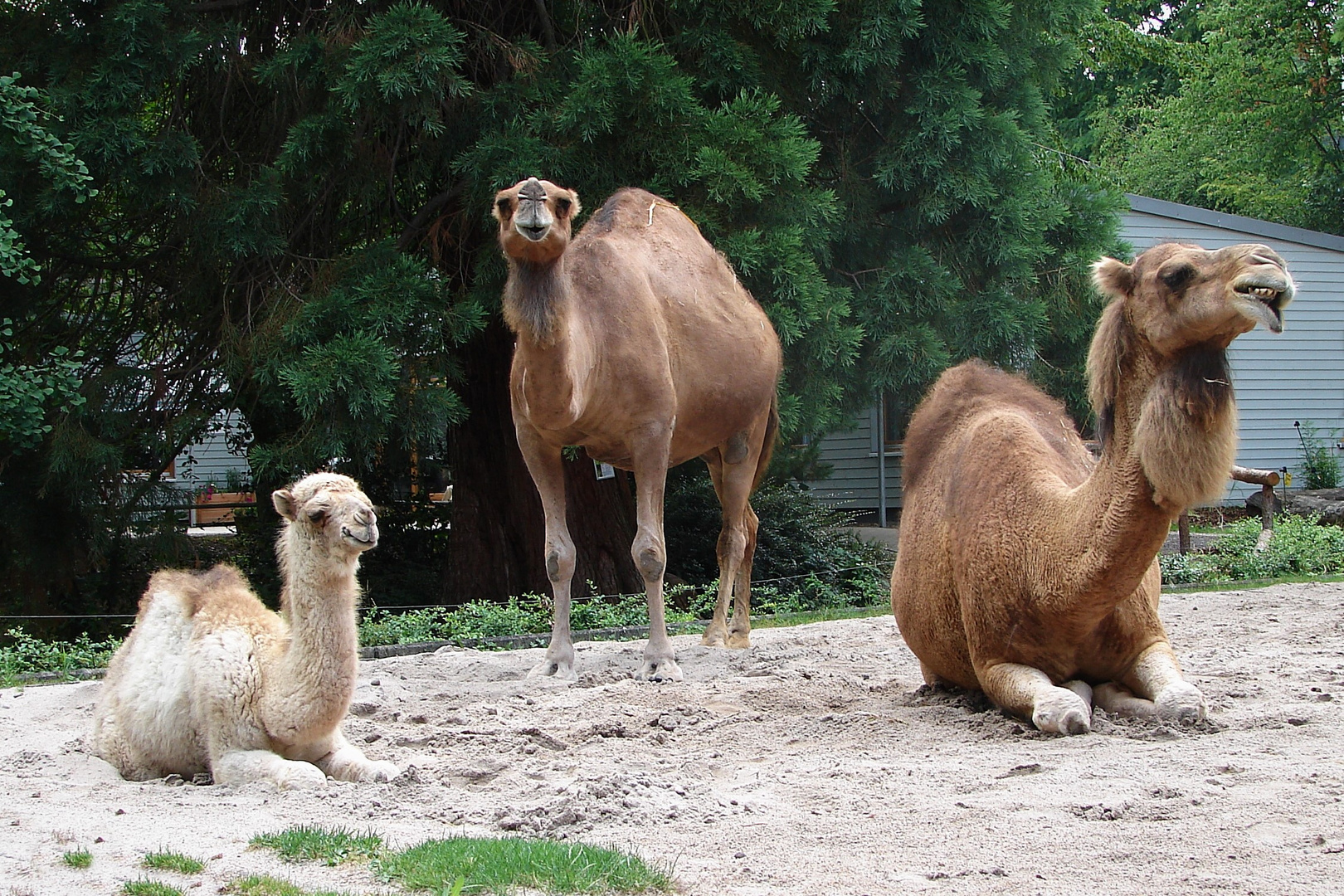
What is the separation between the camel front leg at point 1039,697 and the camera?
17.0 ft

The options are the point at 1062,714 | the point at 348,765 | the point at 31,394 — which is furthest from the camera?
the point at 31,394

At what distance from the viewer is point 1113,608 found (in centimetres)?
529

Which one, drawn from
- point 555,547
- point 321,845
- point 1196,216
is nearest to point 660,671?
point 555,547

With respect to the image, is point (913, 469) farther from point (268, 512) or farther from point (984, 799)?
point (268, 512)

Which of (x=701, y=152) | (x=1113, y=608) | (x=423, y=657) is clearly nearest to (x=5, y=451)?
(x=423, y=657)

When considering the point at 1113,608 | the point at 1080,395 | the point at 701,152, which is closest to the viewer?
the point at 1113,608

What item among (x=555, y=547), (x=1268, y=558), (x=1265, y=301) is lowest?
(x=1268, y=558)

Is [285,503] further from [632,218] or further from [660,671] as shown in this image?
[632,218]

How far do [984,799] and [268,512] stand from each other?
12.0 metres

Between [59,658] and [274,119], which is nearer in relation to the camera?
[59,658]

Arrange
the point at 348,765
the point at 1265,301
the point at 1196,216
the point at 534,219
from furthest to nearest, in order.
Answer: the point at 1196,216
the point at 534,219
the point at 348,765
the point at 1265,301

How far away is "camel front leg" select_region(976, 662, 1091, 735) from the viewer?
519cm

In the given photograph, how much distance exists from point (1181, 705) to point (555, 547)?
367 cm

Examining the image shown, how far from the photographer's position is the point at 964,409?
22.0 feet
